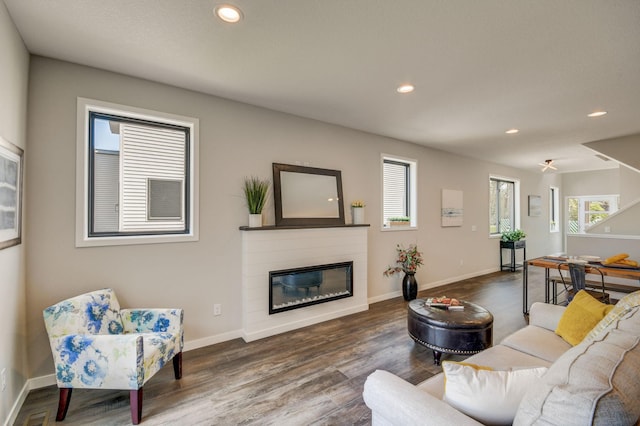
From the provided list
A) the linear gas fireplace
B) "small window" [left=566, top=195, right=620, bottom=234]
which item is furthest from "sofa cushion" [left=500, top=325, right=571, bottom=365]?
"small window" [left=566, top=195, right=620, bottom=234]

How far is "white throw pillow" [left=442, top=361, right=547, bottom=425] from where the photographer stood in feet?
3.72

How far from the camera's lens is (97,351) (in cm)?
192

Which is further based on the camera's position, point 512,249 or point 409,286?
point 512,249

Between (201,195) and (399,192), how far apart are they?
11.3ft

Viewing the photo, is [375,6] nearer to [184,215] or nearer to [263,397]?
[184,215]

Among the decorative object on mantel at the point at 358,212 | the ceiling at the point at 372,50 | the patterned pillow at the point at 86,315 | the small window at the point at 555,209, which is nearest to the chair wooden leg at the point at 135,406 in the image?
the patterned pillow at the point at 86,315

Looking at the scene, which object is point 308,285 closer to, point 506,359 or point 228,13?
point 506,359

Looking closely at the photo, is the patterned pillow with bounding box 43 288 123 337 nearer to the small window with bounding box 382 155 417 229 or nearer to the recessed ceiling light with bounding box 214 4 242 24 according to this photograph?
the recessed ceiling light with bounding box 214 4 242 24

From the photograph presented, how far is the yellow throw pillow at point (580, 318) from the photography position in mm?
1983

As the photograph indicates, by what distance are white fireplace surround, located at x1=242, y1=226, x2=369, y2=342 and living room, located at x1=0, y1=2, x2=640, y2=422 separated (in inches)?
6.3

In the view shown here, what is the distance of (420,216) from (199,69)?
4.24m

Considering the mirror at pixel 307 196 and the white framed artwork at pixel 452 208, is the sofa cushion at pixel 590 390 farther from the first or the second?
the white framed artwork at pixel 452 208

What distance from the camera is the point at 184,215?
309 cm

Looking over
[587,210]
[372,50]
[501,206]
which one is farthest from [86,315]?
[587,210]
